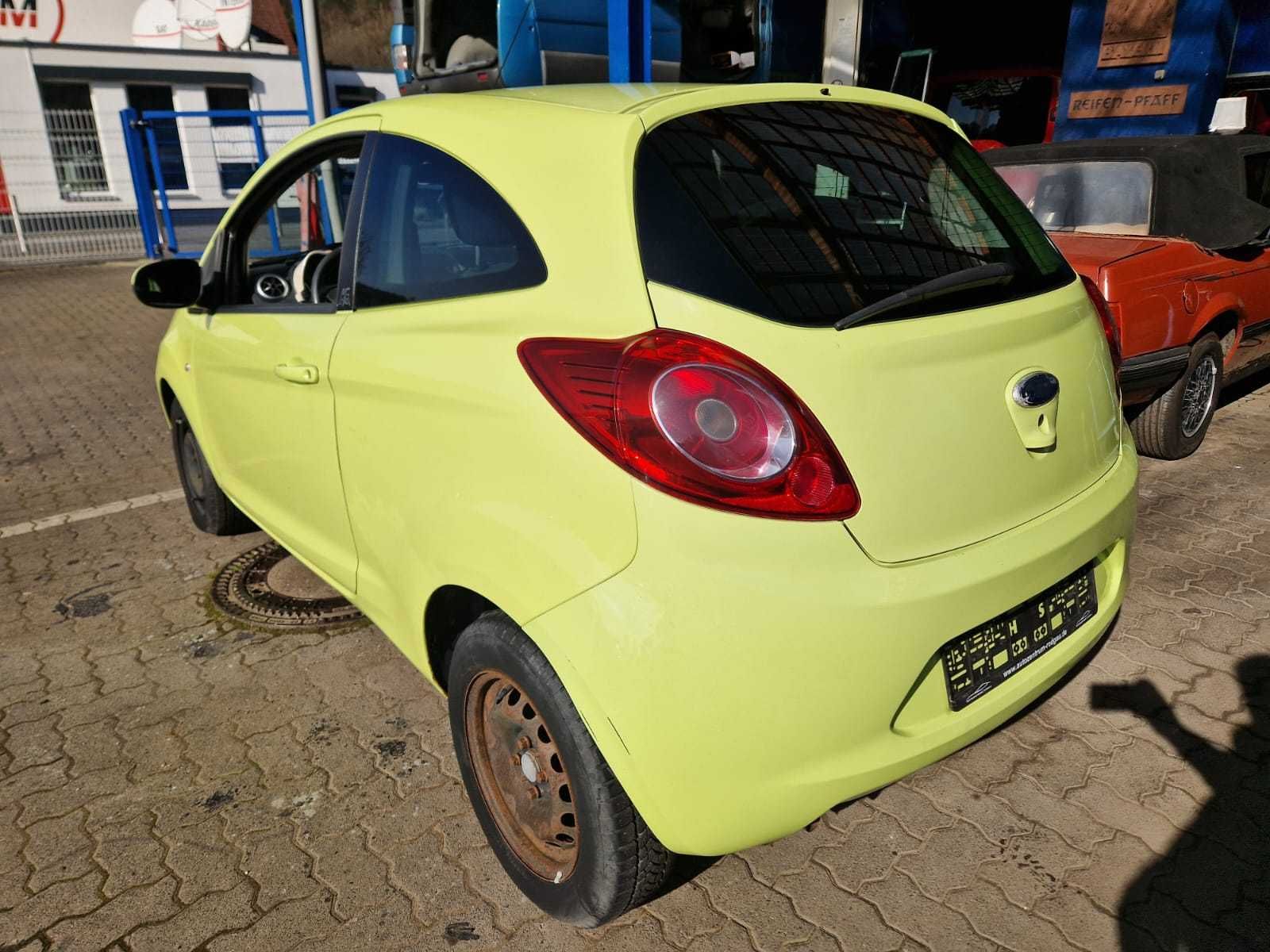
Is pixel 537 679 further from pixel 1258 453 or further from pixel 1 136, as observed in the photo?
pixel 1 136

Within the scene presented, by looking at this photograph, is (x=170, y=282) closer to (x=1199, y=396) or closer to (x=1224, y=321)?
(x=1199, y=396)

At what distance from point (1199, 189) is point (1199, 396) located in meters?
1.11

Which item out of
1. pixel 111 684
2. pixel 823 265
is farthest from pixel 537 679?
pixel 111 684

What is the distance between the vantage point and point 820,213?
6.40ft

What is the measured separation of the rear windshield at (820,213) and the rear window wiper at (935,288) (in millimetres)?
20

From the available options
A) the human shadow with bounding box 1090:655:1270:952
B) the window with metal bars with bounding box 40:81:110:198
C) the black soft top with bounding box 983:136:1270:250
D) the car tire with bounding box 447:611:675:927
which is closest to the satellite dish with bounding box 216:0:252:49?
the window with metal bars with bounding box 40:81:110:198

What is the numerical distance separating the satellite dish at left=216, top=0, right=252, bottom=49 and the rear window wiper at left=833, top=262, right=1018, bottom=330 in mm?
23235

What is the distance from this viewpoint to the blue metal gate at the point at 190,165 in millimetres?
13836

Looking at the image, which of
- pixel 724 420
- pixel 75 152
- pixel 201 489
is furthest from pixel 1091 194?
pixel 75 152

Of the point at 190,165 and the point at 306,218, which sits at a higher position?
the point at 190,165

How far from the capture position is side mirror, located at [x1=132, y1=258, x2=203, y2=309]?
10.6 feet

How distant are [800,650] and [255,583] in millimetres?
2805

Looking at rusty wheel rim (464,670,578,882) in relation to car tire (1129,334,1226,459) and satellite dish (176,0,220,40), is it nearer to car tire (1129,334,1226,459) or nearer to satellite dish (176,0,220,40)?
car tire (1129,334,1226,459)

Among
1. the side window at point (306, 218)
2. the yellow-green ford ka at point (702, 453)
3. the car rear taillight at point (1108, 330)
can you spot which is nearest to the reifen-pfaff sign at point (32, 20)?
the side window at point (306, 218)
